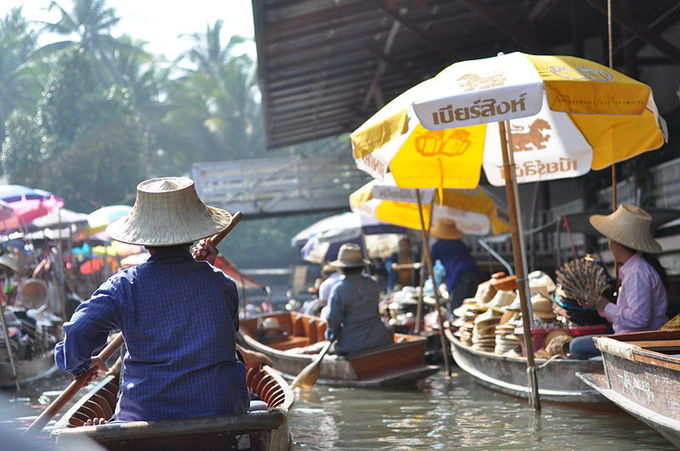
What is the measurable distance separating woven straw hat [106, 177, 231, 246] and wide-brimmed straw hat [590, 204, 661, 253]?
10.7 feet

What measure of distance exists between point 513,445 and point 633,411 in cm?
114

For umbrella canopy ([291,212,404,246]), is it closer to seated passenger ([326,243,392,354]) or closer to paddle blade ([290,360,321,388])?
seated passenger ([326,243,392,354])

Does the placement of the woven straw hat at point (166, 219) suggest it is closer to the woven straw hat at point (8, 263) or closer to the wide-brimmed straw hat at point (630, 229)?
the wide-brimmed straw hat at point (630, 229)

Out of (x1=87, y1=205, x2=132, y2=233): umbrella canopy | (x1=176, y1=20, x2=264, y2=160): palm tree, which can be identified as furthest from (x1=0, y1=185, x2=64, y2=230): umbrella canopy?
(x1=176, y1=20, x2=264, y2=160): palm tree

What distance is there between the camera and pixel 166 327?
3955mm

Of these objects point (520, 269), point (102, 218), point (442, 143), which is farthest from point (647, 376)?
point (102, 218)

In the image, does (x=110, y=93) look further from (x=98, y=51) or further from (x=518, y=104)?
(x=518, y=104)

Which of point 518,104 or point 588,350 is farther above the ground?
point 518,104

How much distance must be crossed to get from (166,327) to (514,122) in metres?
5.15

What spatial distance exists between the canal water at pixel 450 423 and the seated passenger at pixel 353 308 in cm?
52

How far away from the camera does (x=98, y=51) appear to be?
44.4m

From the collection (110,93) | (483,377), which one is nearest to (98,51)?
(110,93)

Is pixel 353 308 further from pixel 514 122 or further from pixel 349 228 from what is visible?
pixel 349 228

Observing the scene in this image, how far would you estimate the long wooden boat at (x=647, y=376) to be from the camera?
4.82 metres
